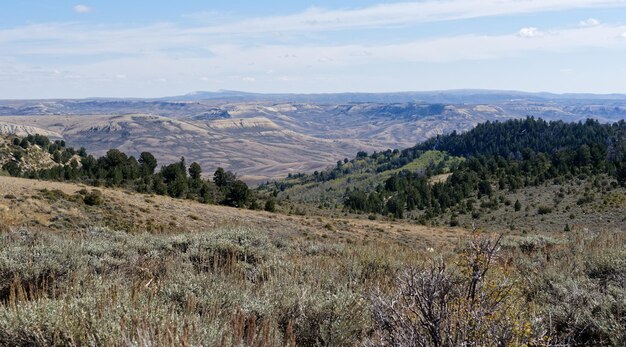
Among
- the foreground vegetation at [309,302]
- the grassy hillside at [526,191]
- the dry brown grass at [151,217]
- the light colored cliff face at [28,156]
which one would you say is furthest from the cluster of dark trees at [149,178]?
the foreground vegetation at [309,302]

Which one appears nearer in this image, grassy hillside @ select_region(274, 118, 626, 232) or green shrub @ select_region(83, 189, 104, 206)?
green shrub @ select_region(83, 189, 104, 206)

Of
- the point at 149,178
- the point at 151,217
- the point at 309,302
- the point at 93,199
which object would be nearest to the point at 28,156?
the point at 149,178

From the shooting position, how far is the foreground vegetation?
394cm

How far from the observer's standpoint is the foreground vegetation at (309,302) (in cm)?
394

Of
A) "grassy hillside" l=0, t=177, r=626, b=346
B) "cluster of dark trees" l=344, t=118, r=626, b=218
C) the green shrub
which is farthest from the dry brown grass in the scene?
"cluster of dark trees" l=344, t=118, r=626, b=218

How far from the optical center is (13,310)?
4.43 m

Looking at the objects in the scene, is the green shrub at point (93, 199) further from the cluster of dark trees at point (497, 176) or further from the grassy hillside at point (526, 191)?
the cluster of dark trees at point (497, 176)

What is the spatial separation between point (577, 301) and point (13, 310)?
6247 millimetres

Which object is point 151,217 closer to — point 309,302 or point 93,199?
point 93,199

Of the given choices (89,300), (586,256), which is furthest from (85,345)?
(586,256)

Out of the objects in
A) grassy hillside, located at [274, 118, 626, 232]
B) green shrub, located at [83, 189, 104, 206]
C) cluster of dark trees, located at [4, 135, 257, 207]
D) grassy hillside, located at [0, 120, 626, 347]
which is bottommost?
grassy hillside, located at [274, 118, 626, 232]

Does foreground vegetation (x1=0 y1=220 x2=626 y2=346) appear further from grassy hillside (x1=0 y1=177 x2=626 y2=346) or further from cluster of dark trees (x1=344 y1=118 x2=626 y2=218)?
cluster of dark trees (x1=344 y1=118 x2=626 y2=218)

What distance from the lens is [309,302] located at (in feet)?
18.4

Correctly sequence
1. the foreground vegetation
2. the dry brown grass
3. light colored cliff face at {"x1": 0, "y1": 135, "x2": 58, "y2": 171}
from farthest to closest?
light colored cliff face at {"x1": 0, "y1": 135, "x2": 58, "y2": 171}, the dry brown grass, the foreground vegetation
